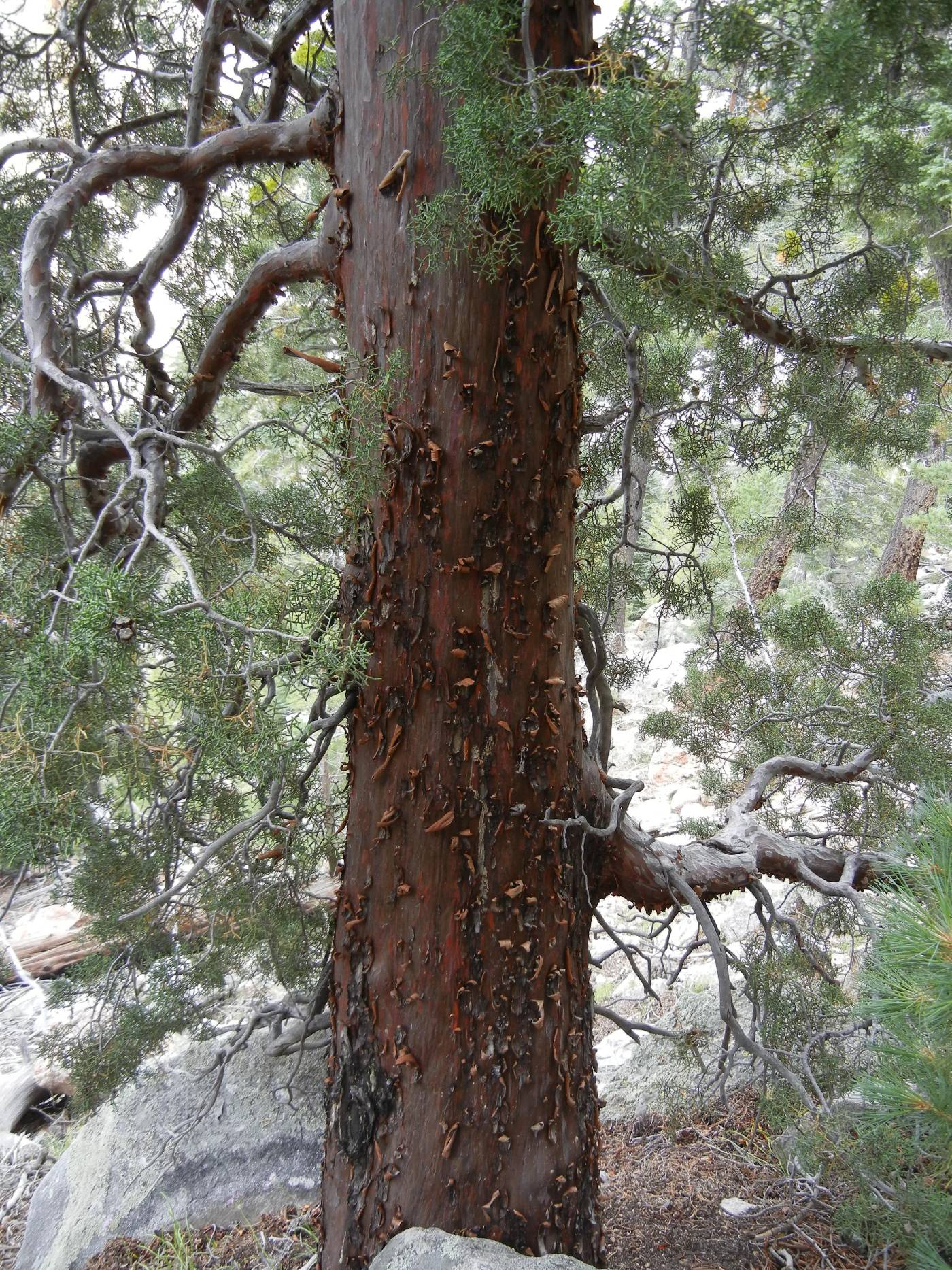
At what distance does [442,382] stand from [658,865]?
1.40m

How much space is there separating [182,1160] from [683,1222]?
179 cm

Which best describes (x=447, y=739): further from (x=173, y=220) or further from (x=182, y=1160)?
(x=182, y=1160)

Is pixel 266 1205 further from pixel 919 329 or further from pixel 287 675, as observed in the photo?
pixel 919 329

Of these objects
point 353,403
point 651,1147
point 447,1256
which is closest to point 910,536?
point 651,1147

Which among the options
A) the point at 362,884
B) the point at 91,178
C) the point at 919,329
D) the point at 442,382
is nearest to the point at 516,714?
the point at 362,884

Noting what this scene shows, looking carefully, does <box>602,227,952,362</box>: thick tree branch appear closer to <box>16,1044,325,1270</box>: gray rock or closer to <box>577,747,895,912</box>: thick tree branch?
<box>577,747,895,912</box>: thick tree branch

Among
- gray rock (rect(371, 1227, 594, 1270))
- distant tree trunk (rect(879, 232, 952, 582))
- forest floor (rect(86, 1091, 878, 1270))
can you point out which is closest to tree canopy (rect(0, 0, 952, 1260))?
gray rock (rect(371, 1227, 594, 1270))

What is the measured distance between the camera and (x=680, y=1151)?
3.29 meters

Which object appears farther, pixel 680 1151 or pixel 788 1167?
pixel 680 1151

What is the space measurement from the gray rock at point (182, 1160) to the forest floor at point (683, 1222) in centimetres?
9

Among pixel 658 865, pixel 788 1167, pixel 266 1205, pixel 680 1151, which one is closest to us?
pixel 658 865

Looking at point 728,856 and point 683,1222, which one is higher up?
point 728,856

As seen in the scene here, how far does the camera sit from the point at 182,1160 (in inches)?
123

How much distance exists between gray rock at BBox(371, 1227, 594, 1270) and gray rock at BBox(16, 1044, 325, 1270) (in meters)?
1.40
